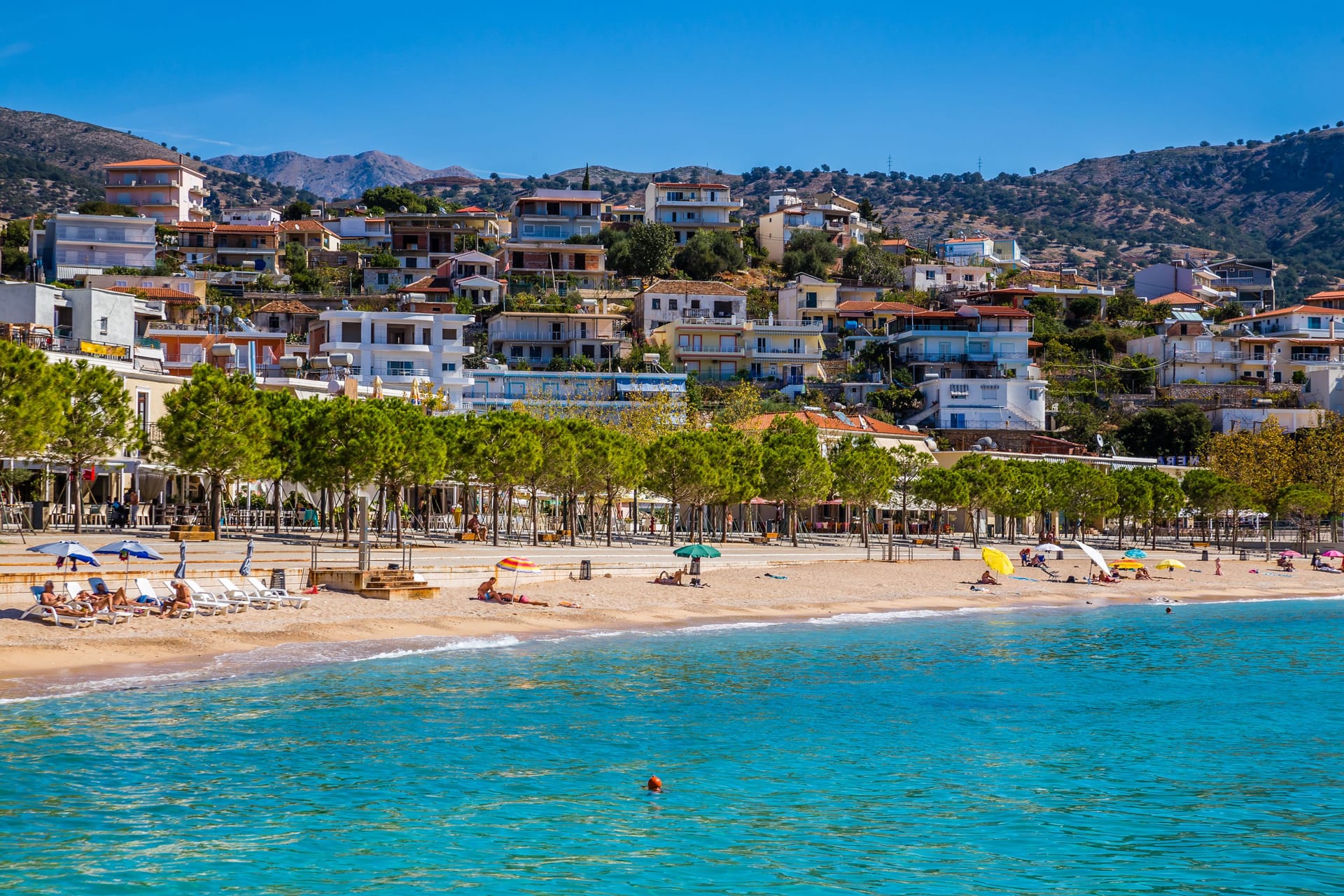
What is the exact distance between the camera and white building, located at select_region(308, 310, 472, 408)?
279 ft

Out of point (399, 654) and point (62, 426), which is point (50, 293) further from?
point (399, 654)

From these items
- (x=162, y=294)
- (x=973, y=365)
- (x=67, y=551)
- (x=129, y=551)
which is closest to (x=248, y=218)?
(x=162, y=294)

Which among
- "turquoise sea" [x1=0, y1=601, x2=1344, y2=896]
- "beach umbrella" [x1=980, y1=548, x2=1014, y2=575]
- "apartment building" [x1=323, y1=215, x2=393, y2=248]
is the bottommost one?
"turquoise sea" [x1=0, y1=601, x2=1344, y2=896]

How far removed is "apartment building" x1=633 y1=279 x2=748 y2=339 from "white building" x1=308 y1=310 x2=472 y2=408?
88.7ft

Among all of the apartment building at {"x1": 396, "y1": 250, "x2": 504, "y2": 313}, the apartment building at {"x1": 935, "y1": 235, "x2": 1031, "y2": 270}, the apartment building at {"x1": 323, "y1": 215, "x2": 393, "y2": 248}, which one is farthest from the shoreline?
the apartment building at {"x1": 323, "y1": 215, "x2": 393, "y2": 248}

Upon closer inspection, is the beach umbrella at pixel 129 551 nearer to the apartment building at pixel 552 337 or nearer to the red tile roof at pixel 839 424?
the red tile roof at pixel 839 424

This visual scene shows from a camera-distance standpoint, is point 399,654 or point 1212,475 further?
point 1212,475

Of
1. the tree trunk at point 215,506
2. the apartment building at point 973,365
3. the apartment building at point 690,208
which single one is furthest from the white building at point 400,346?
the apartment building at point 690,208

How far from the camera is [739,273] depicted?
424ft

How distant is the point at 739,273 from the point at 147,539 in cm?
9427

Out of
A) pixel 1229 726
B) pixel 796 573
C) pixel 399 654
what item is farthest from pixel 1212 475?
pixel 399 654

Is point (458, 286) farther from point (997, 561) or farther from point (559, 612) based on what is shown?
point (559, 612)

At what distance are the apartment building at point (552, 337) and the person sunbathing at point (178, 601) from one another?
241 ft

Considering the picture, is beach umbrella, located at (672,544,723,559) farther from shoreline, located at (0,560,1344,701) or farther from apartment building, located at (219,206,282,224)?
apartment building, located at (219,206,282,224)
